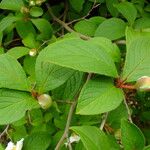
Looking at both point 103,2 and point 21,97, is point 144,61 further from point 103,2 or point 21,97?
point 103,2

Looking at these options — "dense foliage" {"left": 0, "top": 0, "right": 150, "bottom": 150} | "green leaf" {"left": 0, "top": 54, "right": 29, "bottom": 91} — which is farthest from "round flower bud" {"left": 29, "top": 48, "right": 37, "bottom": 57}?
"green leaf" {"left": 0, "top": 54, "right": 29, "bottom": 91}

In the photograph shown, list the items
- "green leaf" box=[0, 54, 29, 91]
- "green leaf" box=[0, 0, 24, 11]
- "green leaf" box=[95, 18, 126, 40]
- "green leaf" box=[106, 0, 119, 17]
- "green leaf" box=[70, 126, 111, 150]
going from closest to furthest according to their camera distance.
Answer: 1. "green leaf" box=[70, 126, 111, 150]
2. "green leaf" box=[0, 54, 29, 91]
3. "green leaf" box=[95, 18, 126, 40]
4. "green leaf" box=[0, 0, 24, 11]
5. "green leaf" box=[106, 0, 119, 17]

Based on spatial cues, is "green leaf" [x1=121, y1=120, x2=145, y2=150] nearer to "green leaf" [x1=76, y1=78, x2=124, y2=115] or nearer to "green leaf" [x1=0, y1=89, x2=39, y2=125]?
"green leaf" [x1=76, y1=78, x2=124, y2=115]

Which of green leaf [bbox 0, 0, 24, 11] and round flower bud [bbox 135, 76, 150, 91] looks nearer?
round flower bud [bbox 135, 76, 150, 91]

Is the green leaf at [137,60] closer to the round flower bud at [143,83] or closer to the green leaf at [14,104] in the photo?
the round flower bud at [143,83]

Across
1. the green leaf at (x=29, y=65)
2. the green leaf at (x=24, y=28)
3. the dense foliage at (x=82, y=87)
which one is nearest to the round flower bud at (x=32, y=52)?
the green leaf at (x=29, y=65)

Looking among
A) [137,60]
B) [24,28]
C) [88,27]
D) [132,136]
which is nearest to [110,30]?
[88,27]
